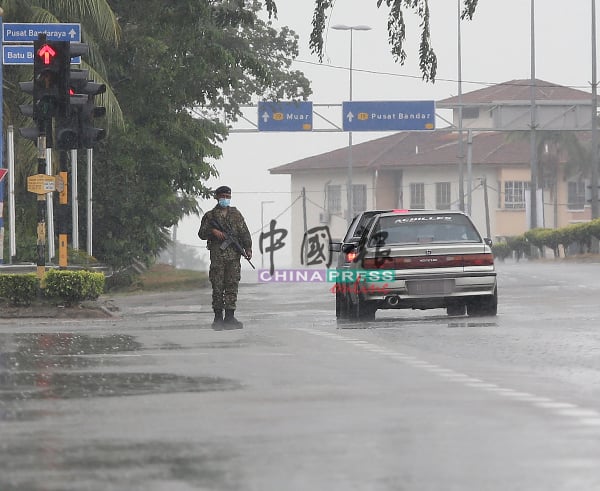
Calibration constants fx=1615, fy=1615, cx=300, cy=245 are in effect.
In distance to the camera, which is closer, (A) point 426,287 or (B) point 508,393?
(B) point 508,393

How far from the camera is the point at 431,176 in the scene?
373 ft

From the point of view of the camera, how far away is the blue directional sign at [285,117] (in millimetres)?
69250

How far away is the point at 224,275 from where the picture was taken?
851 inches

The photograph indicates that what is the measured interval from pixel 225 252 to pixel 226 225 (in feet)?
1.18

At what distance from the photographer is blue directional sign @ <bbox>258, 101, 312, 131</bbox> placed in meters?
69.2

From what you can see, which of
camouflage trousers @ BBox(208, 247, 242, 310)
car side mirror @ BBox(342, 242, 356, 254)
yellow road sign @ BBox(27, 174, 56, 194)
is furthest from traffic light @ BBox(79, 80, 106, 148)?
camouflage trousers @ BBox(208, 247, 242, 310)

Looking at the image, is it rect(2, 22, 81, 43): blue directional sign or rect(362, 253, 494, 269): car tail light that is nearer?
rect(362, 253, 494, 269): car tail light

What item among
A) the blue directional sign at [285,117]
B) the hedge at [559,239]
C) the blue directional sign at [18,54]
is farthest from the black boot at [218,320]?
the blue directional sign at [285,117]

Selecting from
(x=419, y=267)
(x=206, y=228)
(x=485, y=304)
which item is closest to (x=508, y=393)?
(x=206, y=228)

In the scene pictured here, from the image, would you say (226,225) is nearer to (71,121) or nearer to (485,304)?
(485,304)

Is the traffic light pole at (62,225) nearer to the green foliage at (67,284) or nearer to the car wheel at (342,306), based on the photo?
the green foliage at (67,284)

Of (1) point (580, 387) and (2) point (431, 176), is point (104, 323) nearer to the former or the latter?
(1) point (580, 387)

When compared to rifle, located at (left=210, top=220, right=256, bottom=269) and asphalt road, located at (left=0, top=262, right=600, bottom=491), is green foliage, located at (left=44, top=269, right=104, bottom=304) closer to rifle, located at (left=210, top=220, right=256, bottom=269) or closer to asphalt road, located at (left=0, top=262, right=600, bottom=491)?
asphalt road, located at (left=0, top=262, right=600, bottom=491)

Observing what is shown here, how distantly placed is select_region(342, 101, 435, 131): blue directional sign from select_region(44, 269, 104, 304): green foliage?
155ft
